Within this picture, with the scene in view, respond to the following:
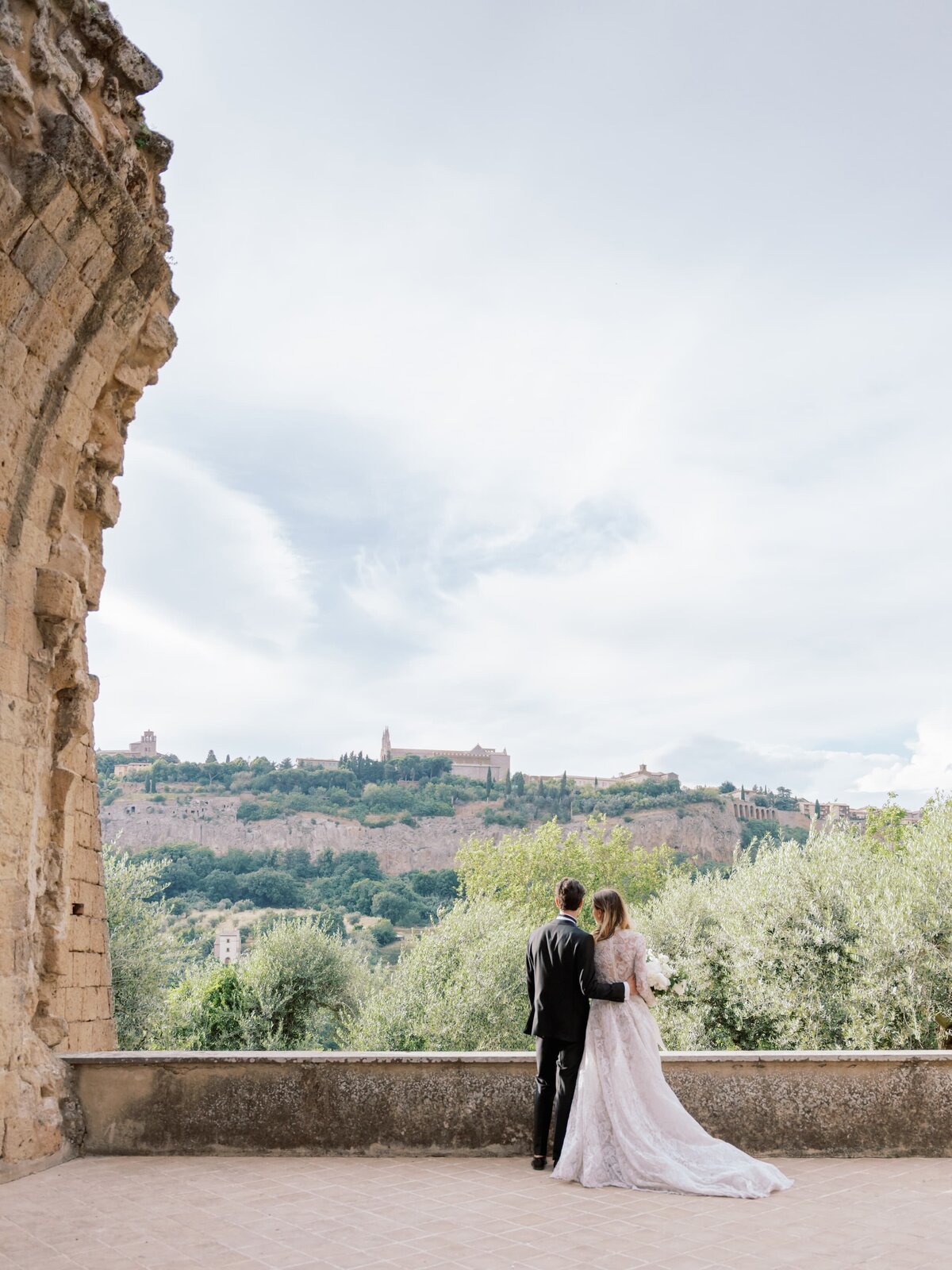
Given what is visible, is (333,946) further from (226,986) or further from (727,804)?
(727,804)

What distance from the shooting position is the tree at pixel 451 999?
876 inches

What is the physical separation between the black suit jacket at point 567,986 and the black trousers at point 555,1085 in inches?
2.8

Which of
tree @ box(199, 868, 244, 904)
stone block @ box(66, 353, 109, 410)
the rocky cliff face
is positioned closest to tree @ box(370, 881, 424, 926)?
tree @ box(199, 868, 244, 904)

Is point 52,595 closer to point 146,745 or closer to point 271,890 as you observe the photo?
point 271,890

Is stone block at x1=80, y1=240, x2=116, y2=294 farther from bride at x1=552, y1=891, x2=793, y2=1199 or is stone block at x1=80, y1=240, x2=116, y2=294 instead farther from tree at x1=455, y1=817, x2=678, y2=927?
tree at x1=455, y1=817, x2=678, y2=927

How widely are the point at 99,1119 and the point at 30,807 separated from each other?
183cm

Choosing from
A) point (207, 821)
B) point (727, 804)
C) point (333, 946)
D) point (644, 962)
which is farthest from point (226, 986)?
point (727, 804)

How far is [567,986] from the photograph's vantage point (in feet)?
16.7

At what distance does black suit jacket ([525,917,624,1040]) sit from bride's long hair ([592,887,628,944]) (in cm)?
10

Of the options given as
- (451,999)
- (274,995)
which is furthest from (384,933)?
(274,995)

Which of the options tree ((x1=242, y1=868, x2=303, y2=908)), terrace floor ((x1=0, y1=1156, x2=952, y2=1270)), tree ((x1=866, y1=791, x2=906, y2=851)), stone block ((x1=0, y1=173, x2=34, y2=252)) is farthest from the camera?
tree ((x1=242, y1=868, x2=303, y2=908))

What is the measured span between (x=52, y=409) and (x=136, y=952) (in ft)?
45.0

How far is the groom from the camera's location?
501 cm

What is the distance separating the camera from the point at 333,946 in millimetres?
23703
